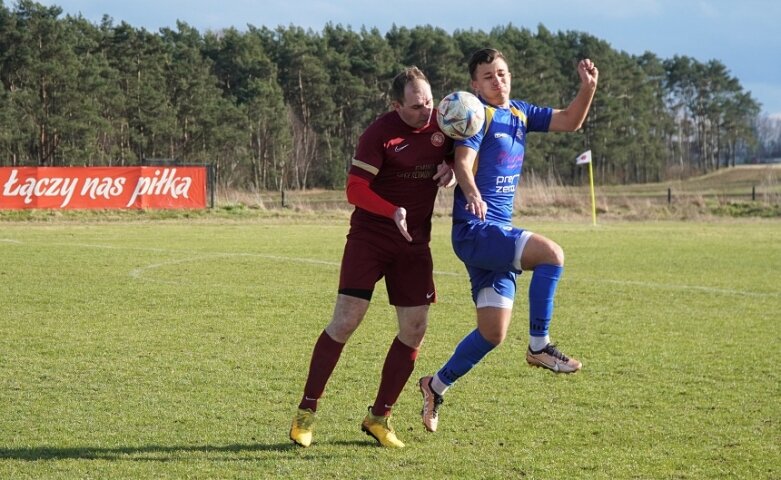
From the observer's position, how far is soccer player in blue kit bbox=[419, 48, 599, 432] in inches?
241

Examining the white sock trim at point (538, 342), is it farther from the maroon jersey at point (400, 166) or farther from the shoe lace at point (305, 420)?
the shoe lace at point (305, 420)

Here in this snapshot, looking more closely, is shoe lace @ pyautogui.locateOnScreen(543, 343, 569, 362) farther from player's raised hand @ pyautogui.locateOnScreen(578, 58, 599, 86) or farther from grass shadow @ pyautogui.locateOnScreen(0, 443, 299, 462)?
player's raised hand @ pyautogui.locateOnScreen(578, 58, 599, 86)

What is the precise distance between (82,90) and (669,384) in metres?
57.2

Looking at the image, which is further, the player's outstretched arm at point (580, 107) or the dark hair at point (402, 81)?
the player's outstretched arm at point (580, 107)

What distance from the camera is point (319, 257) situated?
20656 millimetres

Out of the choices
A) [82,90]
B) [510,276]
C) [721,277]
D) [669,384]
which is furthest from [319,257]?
[82,90]

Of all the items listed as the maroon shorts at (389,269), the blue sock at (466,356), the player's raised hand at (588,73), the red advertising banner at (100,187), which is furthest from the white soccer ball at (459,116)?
the red advertising banner at (100,187)

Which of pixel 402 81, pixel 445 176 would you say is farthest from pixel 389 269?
pixel 402 81

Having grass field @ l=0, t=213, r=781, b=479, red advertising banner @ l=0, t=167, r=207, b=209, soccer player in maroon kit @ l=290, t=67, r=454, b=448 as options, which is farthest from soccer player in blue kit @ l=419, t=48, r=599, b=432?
red advertising banner @ l=0, t=167, r=207, b=209

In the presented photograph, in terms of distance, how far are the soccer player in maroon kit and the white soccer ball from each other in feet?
0.37

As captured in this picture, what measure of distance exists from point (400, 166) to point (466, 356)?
1.29 metres

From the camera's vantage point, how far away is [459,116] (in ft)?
20.1

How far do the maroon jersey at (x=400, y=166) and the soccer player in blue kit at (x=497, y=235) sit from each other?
Answer: 0.20 meters

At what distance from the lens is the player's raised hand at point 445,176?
6324mm
